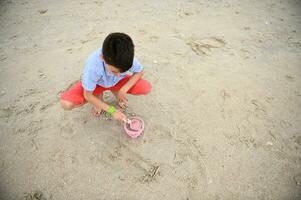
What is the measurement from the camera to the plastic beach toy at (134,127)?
1787 millimetres

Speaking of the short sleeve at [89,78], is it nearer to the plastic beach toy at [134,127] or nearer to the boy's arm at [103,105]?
the boy's arm at [103,105]

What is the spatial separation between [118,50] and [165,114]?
34.5 inches

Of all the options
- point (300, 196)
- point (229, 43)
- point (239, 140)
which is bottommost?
point (300, 196)

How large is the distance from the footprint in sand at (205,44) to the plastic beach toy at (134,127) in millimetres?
1203

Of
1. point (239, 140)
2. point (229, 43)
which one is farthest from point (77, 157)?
point (229, 43)

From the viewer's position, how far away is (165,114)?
79.2 inches

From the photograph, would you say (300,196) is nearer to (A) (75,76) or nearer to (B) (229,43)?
(B) (229,43)

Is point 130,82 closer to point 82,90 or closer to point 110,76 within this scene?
point 110,76

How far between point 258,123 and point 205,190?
80cm

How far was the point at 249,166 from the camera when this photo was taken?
5.63ft

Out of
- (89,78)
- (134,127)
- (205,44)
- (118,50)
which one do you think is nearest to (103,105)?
(89,78)

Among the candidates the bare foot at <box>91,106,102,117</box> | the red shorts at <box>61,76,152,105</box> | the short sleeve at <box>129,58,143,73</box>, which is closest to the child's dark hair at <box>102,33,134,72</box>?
the short sleeve at <box>129,58,143,73</box>

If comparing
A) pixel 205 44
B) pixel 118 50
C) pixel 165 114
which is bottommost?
pixel 165 114

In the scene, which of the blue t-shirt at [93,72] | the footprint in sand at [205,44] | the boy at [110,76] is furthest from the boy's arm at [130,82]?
the footprint in sand at [205,44]
